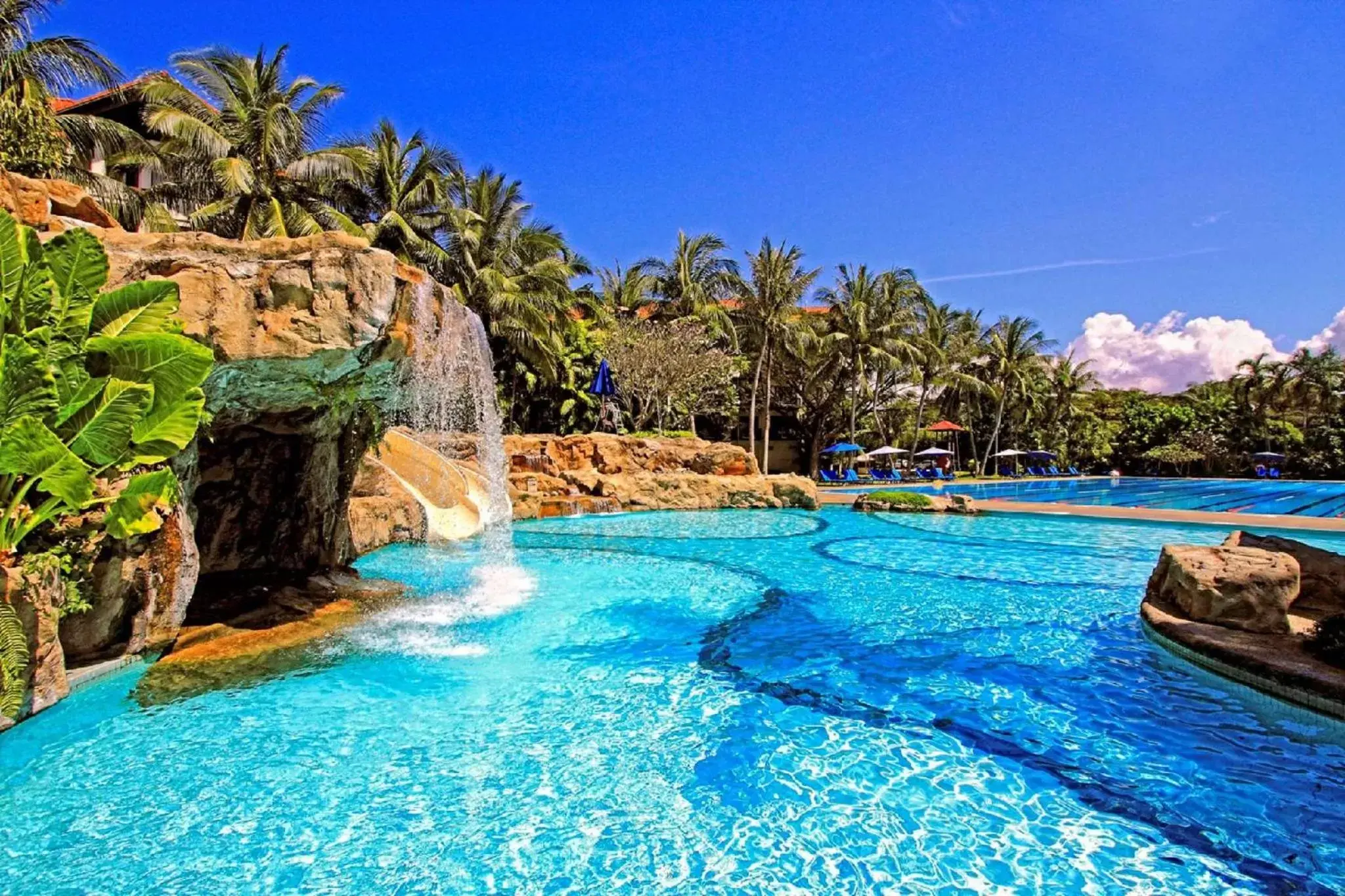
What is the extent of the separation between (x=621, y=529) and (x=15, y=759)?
1315 centimetres

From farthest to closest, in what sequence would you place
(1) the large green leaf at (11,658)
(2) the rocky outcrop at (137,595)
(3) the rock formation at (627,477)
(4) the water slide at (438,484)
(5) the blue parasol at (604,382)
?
(5) the blue parasol at (604,382)
(3) the rock formation at (627,477)
(4) the water slide at (438,484)
(2) the rocky outcrop at (137,595)
(1) the large green leaf at (11,658)

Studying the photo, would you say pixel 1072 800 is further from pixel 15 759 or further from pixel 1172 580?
pixel 15 759

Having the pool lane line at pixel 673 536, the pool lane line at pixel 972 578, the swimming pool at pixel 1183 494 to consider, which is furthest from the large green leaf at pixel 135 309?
the swimming pool at pixel 1183 494

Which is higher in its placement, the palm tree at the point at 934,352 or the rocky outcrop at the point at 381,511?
the palm tree at the point at 934,352

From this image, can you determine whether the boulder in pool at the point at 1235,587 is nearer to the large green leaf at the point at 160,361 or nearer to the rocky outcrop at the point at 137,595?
the large green leaf at the point at 160,361

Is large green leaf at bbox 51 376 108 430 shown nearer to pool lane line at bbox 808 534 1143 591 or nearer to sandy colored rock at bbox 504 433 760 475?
pool lane line at bbox 808 534 1143 591

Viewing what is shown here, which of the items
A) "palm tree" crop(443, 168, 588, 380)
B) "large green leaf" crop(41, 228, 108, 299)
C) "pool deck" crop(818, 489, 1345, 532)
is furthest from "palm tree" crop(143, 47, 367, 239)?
"pool deck" crop(818, 489, 1345, 532)

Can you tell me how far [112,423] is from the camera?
5.20 meters

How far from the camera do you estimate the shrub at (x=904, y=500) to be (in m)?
21.9

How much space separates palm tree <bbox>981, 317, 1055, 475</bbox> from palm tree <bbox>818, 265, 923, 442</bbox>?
8901 millimetres

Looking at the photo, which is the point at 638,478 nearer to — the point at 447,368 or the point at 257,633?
the point at 447,368

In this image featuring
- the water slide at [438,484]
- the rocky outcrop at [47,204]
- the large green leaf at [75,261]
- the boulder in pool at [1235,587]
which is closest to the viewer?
the large green leaf at [75,261]

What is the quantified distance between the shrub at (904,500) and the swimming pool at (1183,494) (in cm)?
648

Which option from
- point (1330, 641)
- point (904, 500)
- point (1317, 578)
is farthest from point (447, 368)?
point (904, 500)
